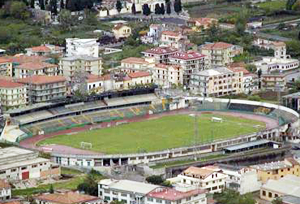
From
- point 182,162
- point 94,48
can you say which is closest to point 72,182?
point 182,162

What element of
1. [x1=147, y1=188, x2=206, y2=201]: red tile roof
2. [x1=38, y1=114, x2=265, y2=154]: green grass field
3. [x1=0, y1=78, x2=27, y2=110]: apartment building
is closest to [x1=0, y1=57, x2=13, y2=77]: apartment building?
[x1=0, y1=78, x2=27, y2=110]: apartment building

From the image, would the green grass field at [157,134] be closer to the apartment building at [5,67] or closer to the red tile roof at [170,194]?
the red tile roof at [170,194]

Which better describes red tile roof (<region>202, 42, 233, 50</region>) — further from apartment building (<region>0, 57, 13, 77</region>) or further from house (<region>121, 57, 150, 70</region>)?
apartment building (<region>0, 57, 13, 77</region>)

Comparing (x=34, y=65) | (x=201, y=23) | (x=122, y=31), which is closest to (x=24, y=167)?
(x=34, y=65)

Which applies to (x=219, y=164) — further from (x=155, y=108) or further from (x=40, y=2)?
(x=40, y=2)

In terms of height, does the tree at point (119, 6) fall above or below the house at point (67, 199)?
below

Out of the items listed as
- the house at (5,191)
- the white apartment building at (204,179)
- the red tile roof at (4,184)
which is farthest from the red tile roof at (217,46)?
the house at (5,191)
